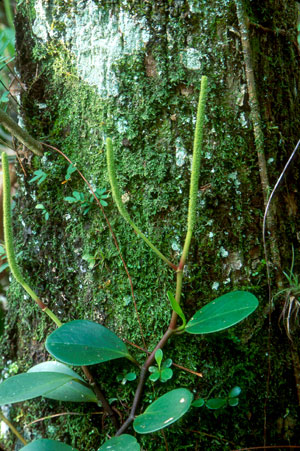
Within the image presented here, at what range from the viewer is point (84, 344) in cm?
85

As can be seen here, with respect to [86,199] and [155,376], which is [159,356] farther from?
[86,199]

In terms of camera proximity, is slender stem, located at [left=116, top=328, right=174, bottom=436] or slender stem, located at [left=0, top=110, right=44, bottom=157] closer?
slender stem, located at [left=116, top=328, right=174, bottom=436]

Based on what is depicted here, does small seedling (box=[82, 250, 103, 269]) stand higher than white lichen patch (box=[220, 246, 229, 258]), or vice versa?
small seedling (box=[82, 250, 103, 269])

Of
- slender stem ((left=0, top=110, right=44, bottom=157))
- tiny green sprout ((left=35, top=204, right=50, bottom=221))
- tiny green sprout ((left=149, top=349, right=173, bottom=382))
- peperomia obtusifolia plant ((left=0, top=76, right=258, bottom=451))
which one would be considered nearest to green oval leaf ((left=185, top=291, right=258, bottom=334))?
peperomia obtusifolia plant ((left=0, top=76, right=258, bottom=451))

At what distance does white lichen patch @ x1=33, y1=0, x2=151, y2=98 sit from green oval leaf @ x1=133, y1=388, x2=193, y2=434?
75 cm

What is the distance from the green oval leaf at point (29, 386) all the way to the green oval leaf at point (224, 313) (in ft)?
1.00

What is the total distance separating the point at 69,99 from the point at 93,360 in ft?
2.31

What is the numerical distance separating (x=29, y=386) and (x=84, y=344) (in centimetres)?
14

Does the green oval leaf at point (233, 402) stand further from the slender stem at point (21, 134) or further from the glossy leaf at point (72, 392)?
the slender stem at point (21, 134)

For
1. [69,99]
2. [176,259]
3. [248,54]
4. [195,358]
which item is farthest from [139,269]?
[248,54]

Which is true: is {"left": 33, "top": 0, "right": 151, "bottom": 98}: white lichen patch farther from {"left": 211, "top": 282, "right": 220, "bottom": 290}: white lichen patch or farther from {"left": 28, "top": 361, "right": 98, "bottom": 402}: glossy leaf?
{"left": 28, "top": 361, "right": 98, "bottom": 402}: glossy leaf

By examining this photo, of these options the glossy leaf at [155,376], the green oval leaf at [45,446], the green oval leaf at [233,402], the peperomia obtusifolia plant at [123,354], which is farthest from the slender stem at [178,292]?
the green oval leaf at [45,446]

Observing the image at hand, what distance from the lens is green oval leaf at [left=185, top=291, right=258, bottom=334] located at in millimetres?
788

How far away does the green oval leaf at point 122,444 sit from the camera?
76 cm
